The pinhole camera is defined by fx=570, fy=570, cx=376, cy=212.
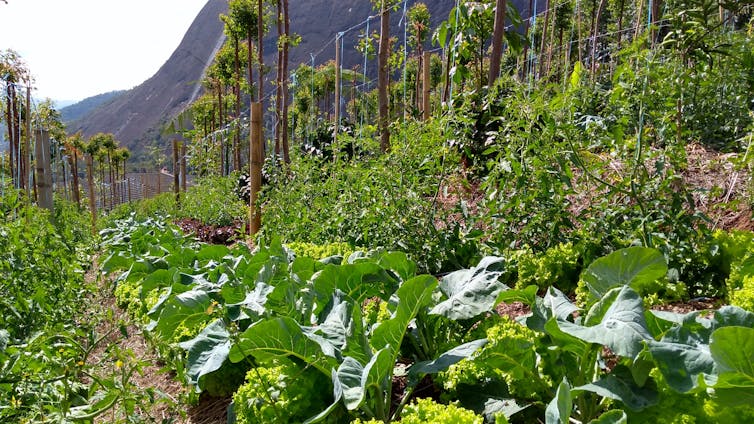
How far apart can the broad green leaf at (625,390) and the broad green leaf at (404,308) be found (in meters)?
0.61

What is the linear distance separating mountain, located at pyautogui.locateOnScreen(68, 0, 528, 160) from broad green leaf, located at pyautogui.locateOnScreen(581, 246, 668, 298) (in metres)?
89.7

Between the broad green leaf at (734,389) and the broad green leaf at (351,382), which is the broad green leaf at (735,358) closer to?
the broad green leaf at (734,389)

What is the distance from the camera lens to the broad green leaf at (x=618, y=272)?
183 cm

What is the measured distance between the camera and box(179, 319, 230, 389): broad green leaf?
2074 mm

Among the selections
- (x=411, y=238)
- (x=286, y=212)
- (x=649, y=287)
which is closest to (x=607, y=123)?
(x=649, y=287)

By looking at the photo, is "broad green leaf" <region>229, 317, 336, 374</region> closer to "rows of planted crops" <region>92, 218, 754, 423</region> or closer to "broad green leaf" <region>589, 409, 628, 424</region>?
"rows of planted crops" <region>92, 218, 754, 423</region>

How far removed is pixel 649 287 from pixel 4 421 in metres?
2.67

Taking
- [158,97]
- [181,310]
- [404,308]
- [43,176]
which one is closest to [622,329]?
[404,308]

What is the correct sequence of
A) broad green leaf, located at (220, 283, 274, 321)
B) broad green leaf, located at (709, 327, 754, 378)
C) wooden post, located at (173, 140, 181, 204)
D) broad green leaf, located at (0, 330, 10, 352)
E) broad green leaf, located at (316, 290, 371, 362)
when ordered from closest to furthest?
broad green leaf, located at (709, 327, 754, 378) → broad green leaf, located at (316, 290, 371, 362) → broad green leaf, located at (0, 330, 10, 352) → broad green leaf, located at (220, 283, 274, 321) → wooden post, located at (173, 140, 181, 204)

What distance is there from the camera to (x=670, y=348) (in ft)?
4.44

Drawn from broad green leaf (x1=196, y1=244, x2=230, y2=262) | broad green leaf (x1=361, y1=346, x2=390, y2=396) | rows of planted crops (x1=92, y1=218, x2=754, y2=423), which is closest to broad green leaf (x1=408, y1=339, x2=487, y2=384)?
rows of planted crops (x1=92, y1=218, x2=754, y2=423)

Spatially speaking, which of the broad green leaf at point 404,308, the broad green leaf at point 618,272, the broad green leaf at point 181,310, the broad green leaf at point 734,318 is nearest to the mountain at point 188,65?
the broad green leaf at point 181,310

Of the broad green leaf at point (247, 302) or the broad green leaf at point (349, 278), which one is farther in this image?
the broad green leaf at point (349, 278)

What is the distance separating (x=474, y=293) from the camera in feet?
7.03
